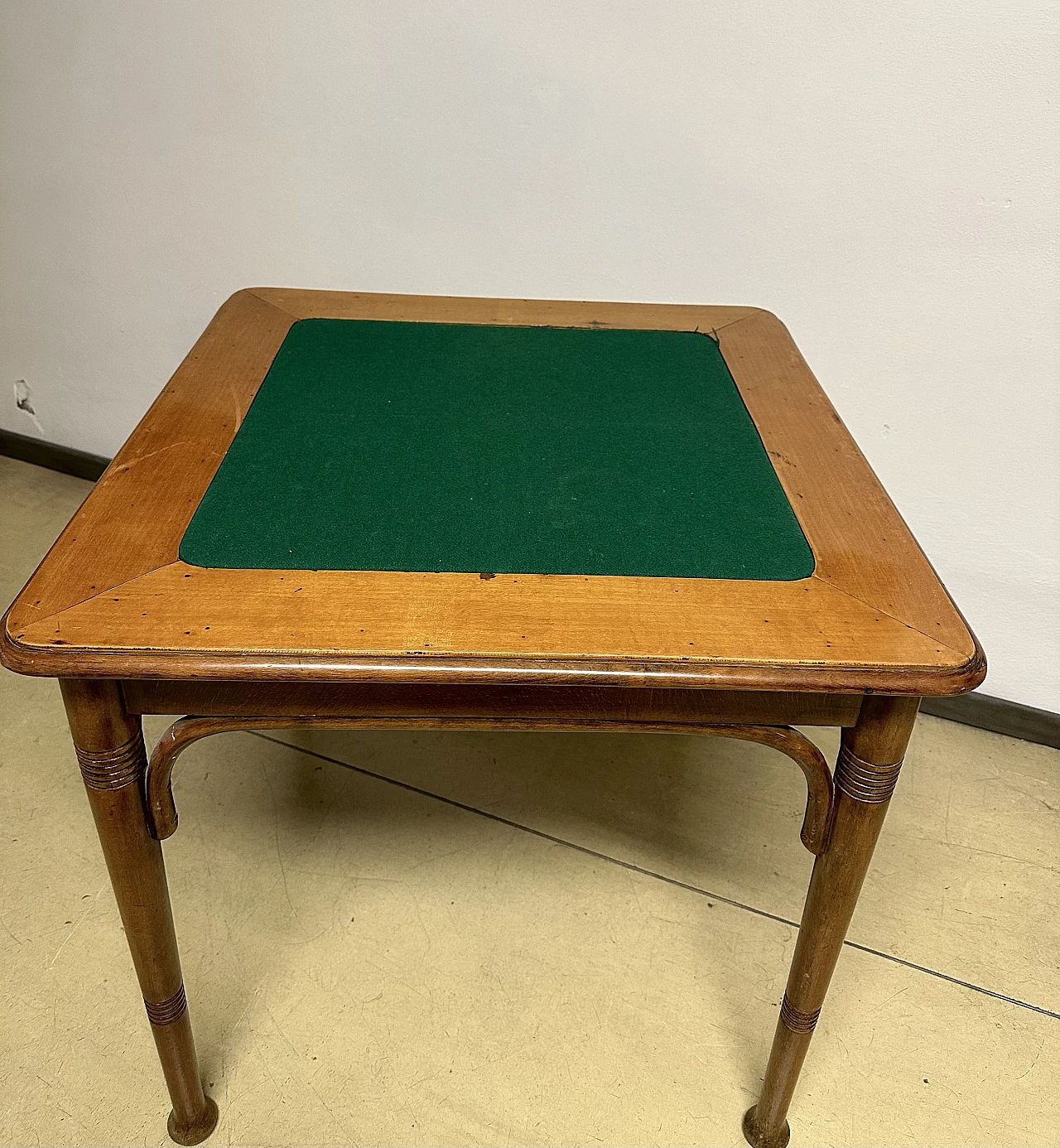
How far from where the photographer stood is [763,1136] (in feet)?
4.33

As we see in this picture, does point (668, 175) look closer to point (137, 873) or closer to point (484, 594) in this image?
point (484, 594)

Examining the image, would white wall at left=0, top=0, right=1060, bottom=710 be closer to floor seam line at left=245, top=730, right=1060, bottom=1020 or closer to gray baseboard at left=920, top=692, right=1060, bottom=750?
gray baseboard at left=920, top=692, right=1060, bottom=750

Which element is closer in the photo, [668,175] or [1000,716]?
[668,175]

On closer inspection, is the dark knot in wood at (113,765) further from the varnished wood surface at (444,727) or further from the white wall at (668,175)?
the white wall at (668,175)

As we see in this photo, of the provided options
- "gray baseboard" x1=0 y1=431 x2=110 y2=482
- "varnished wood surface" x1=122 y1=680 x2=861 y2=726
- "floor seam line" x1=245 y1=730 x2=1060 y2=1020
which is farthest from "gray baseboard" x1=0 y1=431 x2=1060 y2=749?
"gray baseboard" x1=0 y1=431 x2=110 y2=482

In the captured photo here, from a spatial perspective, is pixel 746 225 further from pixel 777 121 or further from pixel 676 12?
pixel 676 12

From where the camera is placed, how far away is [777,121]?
1.77 meters

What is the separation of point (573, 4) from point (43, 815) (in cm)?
165

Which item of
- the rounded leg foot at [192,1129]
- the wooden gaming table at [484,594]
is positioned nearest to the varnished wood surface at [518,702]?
the wooden gaming table at [484,594]

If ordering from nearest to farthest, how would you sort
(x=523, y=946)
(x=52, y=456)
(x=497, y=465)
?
(x=497, y=465)
(x=523, y=946)
(x=52, y=456)

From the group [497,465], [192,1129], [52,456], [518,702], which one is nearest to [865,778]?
[518,702]

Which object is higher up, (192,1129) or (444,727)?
(444,727)

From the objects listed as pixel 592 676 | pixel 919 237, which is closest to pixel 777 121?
pixel 919 237

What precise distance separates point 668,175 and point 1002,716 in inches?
48.5
